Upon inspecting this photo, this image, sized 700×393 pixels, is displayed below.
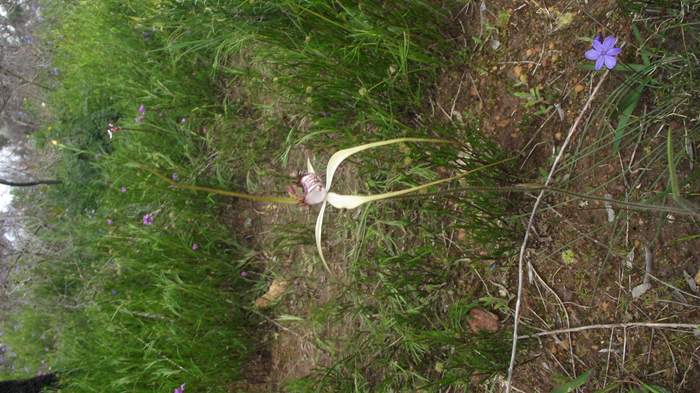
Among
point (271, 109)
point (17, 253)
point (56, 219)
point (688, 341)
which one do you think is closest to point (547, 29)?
point (688, 341)

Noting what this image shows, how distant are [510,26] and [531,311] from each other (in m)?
0.86

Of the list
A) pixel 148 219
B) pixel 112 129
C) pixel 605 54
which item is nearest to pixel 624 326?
pixel 605 54

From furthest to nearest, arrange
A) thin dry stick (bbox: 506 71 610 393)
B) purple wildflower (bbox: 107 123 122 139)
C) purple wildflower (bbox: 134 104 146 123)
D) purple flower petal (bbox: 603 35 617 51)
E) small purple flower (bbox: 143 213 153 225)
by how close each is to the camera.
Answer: purple wildflower (bbox: 134 104 146 123), small purple flower (bbox: 143 213 153 225), purple wildflower (bbox: 107 123 122 139), thin dry stick (bbox: 506 71 610 393), purple flower petal (bbox: 603 35 617 51)

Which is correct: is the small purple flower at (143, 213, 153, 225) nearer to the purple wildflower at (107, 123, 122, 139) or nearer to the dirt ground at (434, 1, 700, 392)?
the purple wildflower at (107, 123, 122, 139)

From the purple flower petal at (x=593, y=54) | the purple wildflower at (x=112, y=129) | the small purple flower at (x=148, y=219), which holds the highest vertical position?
the purple flower petal at (x=593, y=54)

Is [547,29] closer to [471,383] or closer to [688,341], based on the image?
[688,341]

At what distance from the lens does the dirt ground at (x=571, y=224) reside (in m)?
1.33

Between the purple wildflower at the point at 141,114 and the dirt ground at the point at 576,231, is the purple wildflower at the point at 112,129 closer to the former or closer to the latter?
the purple wildflower at the point at 141,114

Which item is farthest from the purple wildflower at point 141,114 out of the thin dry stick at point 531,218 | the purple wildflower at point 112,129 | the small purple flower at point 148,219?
the thin dry stick at point 531,218

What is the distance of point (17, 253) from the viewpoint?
4445mm

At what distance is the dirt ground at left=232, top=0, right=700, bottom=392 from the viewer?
4.35ft

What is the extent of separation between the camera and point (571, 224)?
4.95 feet

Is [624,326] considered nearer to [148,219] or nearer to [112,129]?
[148,219]

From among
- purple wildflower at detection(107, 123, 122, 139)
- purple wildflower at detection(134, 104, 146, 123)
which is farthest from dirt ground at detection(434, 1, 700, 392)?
purple wildflower at detection(134, 104, 146, 123)
